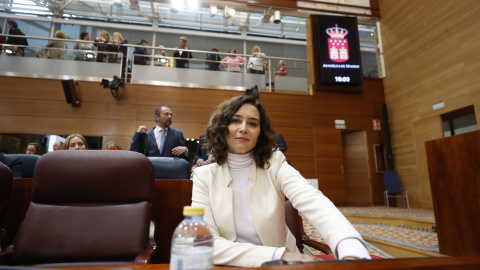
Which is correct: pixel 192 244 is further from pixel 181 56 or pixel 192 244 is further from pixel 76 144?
pixel 181 56

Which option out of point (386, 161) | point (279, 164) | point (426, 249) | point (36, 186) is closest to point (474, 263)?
point (279, 164)

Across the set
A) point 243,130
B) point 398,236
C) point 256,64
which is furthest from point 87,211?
point 256,64

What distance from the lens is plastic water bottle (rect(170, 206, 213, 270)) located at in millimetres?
571

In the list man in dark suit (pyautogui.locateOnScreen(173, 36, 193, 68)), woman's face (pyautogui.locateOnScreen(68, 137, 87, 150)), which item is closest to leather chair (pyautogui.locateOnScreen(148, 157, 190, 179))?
woman's face (pyautogui.locateOnScreen(68, 137, 87, 150))

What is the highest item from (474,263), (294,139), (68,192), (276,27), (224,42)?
(276,27)

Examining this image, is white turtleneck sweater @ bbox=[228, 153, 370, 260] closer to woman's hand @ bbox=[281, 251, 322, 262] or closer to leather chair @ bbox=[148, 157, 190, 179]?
woman's hand @ bbox=[281, 251, 322, 262]

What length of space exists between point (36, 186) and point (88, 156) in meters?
0.28

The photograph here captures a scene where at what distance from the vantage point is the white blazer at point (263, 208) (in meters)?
0.93

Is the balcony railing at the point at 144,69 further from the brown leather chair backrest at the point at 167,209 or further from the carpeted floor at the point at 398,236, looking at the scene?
the brown leather chair backrest at the point at 167,209

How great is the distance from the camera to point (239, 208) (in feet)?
3.99

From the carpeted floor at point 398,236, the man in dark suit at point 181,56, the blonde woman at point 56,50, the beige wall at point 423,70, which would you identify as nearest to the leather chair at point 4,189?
the carpeted floor at point 398,236

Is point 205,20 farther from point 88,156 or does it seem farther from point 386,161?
point 88,156

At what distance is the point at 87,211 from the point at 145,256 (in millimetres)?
393

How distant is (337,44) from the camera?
711 centimetres
